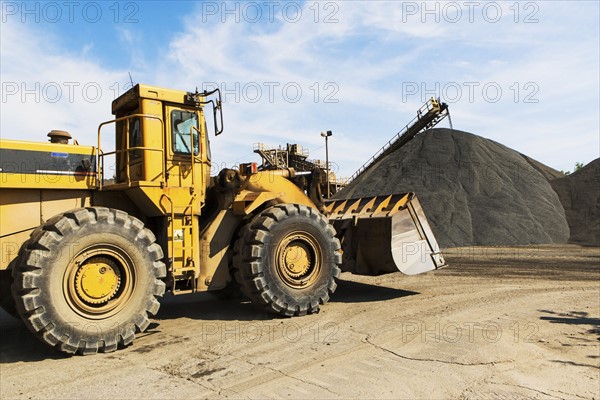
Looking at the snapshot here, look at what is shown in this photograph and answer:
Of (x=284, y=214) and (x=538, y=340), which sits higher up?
(x=284, y=214)

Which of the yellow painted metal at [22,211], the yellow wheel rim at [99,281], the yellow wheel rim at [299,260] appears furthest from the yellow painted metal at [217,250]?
the yellow painted metal at [22,211]

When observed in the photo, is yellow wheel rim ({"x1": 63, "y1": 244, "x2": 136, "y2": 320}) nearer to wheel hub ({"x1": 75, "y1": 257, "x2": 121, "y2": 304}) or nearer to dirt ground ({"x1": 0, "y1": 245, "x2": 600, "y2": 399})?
wheel hub ({"x1": 75, "y1": 257, "x2": 121, "y2": 304})

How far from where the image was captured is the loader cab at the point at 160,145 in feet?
21.8

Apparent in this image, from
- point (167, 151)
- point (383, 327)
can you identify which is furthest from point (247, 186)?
point (383, 327)

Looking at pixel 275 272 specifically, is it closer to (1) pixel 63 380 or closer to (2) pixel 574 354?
(1) pixel 63 380

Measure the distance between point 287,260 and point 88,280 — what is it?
2956 mm

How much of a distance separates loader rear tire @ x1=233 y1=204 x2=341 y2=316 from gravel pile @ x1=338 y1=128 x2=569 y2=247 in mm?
18852

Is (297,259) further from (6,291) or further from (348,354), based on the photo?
(6,291)

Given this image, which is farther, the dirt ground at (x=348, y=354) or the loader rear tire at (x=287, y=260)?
the loader rear tire at (x=287, y=260)

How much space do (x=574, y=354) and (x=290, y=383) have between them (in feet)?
10.9

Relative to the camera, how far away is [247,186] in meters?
7.75

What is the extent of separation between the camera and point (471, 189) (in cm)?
3155

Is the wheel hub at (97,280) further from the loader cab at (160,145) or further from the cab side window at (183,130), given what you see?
the cab side window at (183,130)

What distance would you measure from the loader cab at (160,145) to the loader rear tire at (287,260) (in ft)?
3.44
